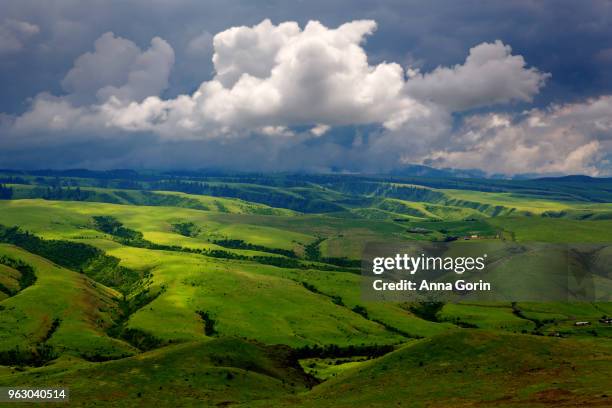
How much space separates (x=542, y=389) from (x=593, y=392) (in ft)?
34.7

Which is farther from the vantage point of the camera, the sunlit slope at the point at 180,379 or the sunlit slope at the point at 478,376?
the sunlit slope at the point at 180,379

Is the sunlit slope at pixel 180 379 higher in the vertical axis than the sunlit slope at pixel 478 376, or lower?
lower

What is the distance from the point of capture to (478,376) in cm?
12025

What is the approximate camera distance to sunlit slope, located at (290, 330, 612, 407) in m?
96.4

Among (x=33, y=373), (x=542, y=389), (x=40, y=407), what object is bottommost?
(x=33, y=373)

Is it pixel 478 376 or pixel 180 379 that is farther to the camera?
pixel 180 379

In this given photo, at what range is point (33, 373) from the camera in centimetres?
15125

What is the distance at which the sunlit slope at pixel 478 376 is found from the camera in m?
96.4

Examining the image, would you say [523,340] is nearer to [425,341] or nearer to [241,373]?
[425,341]

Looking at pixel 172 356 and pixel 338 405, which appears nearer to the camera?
pixel 338 405

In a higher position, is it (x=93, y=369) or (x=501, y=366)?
(x=501, y=366)

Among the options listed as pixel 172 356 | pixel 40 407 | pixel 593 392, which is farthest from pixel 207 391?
pixel 593 392

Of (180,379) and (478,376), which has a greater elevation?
(478,376)

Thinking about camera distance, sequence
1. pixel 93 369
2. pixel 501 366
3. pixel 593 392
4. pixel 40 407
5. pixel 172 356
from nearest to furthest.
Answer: pixel 593 392 → pixel 40 407 → pixel 501 366 → pixel 93 369 → pixel 172 356
